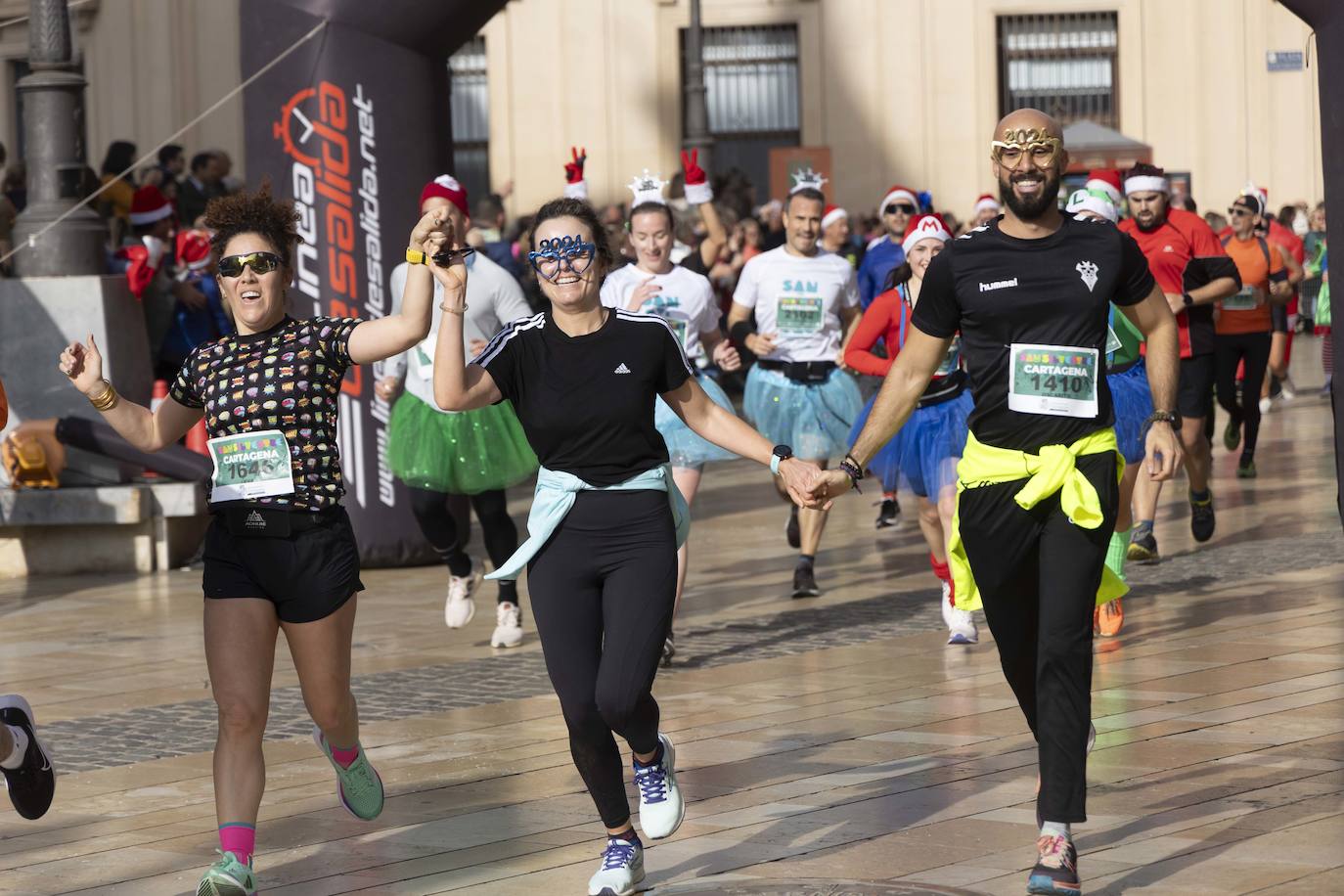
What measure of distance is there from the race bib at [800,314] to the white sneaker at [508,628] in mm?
2215

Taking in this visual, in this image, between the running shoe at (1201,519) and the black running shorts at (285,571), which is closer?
the black running shorts at (285,571)

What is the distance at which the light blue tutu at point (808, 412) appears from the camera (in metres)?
11.1

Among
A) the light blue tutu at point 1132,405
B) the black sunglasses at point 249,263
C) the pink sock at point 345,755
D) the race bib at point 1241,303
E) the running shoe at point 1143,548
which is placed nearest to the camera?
the black sunglasses at point 249,263

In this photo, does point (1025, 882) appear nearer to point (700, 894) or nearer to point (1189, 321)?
point (700, 894)

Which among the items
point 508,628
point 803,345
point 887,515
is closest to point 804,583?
point 803,345

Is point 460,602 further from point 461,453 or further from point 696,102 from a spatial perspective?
point 696,102

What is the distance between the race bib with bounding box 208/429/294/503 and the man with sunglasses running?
154 cm


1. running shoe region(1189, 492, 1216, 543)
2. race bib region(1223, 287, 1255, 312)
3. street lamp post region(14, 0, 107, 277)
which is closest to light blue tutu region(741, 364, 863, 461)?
running shoe region(1189, 492, 1216, 543)

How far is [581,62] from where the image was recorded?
32.2m

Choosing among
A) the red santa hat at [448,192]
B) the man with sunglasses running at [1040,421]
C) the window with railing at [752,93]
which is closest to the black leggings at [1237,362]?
the red santa hat at [448,192]

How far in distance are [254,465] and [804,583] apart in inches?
228

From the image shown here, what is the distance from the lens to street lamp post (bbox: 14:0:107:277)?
42.6 feet

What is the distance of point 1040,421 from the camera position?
5805mm

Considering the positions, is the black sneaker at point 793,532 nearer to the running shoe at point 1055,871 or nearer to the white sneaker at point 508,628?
the white sneaker at point 508,628
